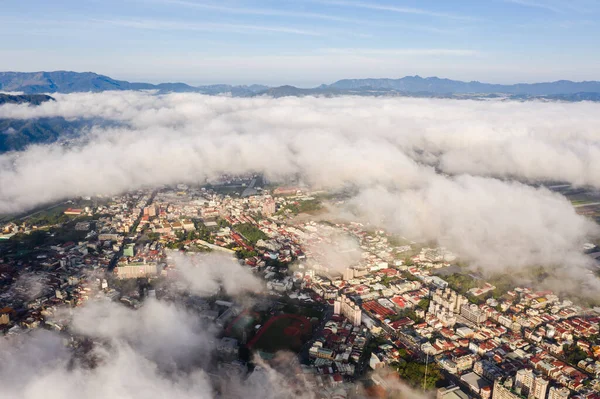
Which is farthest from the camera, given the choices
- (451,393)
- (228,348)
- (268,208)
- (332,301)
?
(268,208)

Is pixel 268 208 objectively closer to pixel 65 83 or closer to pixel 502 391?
pixel 502 391

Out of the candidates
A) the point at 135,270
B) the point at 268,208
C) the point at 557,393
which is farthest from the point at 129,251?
the point at 557,393

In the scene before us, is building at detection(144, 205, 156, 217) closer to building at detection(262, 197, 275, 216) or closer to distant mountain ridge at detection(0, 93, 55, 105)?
building at detection(262, 197, 275, 216)

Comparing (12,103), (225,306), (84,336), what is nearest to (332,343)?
(225,306)

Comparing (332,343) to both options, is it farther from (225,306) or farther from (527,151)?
(527,151)

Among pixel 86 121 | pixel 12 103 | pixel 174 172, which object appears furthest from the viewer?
pixel 86 121

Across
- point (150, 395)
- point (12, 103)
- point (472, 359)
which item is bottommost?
point (472, 359)

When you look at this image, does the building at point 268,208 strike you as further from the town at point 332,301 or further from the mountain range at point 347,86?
the mountain range at point 347,86
